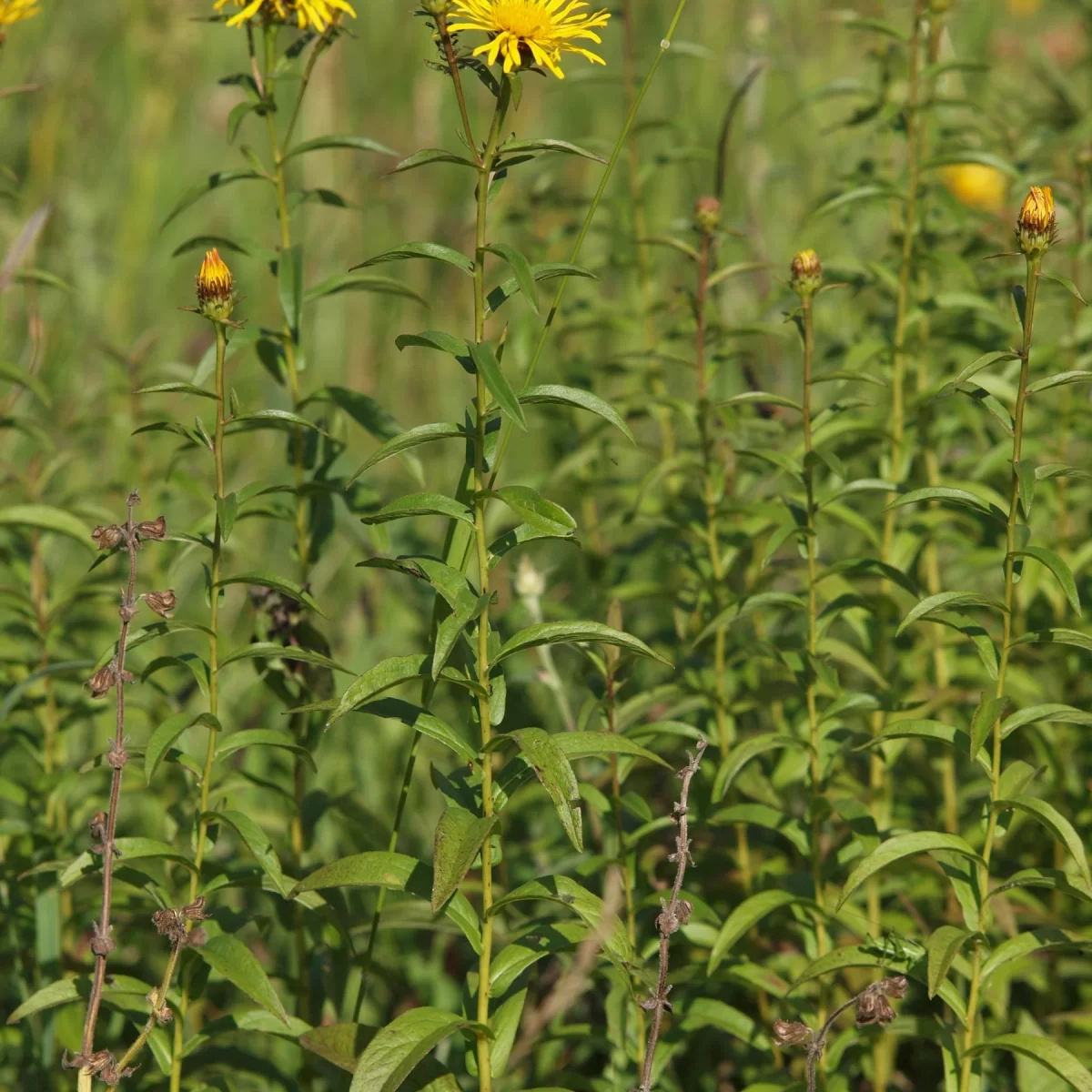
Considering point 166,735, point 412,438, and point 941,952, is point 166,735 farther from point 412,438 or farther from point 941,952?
point 941,952

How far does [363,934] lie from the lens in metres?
2.00

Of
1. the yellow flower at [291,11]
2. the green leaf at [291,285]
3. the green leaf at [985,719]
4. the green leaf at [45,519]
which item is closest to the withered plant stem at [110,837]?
the green leaf at [291,285]

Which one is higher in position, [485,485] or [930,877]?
[485,485]

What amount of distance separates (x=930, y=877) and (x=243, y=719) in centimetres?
130

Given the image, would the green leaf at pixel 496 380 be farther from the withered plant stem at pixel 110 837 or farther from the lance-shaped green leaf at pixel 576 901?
the lance-shaped green leaf at pixel 576 901

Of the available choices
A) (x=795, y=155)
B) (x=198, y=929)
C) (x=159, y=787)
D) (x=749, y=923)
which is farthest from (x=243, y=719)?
(x=795, y=155)

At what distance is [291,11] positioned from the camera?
1784 millimetres

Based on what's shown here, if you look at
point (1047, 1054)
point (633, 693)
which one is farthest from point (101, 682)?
point (633, 693)

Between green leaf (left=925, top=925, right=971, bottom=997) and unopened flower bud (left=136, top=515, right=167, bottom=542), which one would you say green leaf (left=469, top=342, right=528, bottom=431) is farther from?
green leaf (left=925, top=925, right=971, bottom=997)

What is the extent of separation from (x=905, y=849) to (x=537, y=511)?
0.58 meters

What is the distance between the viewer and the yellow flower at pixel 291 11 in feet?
5.53

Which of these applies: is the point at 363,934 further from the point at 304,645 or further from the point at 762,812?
the point at 762,812

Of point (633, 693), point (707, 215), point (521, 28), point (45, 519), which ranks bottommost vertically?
point (633, 693)

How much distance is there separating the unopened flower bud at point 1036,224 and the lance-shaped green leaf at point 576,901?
86cm
